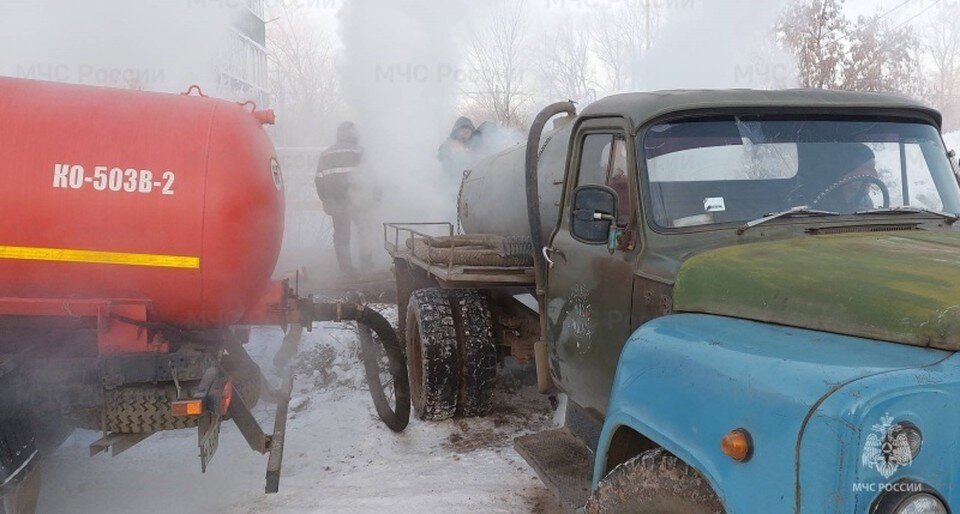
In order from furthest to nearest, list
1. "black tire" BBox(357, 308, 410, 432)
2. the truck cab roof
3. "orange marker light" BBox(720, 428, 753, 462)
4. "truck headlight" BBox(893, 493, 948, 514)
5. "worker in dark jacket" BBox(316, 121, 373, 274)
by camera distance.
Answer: "worker in dark jacket" BBox(316, 121, 373, 274) → "black tire" BBox(357, 308, 410, 432) → the truck cab roof → "orange marker light" BBox(720, 428, 753, 462) → "truck headlight" BBox(893, 493, 948, 514)

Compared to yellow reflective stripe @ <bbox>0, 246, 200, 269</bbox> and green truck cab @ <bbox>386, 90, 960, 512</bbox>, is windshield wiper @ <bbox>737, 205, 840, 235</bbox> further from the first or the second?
yellow reflective stripe @ <bbox>0, 246, 200, 269</bbox>

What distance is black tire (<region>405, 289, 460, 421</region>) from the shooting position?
4914 mm

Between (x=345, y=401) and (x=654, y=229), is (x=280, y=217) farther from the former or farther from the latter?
(x=654, y=229)

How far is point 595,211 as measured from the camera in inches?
113

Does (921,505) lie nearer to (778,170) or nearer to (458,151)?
(778,170)

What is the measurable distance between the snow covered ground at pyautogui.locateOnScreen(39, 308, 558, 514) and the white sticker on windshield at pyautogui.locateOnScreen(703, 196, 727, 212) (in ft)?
6.42

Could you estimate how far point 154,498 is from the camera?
4.07 meters

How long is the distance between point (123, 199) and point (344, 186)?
7.02 metres

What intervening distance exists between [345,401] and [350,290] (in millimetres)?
3545

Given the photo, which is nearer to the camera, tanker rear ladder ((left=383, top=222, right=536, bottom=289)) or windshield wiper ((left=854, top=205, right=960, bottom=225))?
windshield wiper ((left=854, top=205, right=960, bottom=225))

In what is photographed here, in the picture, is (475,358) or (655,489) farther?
(475,358)

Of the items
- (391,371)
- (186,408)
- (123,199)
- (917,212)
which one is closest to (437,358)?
(391,371)

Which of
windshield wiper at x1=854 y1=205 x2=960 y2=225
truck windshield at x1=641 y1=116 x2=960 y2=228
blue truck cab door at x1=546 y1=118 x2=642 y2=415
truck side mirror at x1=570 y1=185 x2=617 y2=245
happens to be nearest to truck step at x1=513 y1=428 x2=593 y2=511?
blue truck cab door at x1=546 y1=118 x2=642 y2=415

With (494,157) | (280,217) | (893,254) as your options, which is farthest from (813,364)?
(494,157)
